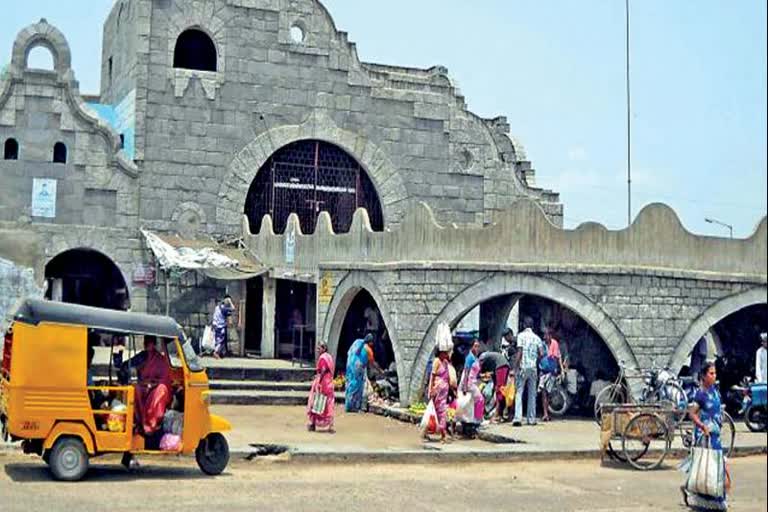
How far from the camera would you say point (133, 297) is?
24.2m

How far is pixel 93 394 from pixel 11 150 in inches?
538

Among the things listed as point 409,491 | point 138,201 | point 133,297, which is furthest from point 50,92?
point 409,491

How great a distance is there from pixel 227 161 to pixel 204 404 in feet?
47.3

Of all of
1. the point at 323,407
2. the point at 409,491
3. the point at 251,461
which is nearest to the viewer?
the point at 409,491

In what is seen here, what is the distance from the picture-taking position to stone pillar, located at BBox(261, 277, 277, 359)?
24.2 meters

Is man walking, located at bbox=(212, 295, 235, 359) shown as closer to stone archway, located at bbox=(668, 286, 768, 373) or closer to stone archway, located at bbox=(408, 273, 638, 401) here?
stone archway, located at bbox=(408, 273, 638, 401)

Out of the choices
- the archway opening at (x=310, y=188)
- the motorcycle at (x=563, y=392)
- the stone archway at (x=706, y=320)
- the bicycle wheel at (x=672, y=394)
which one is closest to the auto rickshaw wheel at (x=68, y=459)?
the bicycle wheel at (x=672, y=394)

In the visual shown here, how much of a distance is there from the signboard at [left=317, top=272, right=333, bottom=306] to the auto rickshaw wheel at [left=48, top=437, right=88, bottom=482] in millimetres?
10341

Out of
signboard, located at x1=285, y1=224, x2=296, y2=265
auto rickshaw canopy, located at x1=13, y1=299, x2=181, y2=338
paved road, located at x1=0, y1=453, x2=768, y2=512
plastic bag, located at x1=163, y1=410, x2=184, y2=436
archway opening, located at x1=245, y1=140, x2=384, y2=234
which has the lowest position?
paved road, located at x1=0, y1=453, x2=768, y2=512

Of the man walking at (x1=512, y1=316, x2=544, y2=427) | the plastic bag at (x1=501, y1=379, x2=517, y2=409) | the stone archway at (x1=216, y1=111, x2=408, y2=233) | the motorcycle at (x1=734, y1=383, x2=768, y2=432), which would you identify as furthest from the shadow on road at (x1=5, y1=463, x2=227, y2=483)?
the stone archway at (x1=216, y1=111, x2=408, y2=233)

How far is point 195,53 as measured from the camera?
1036 inches

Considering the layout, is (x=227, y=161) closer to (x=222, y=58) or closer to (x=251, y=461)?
(x=222, y=58)

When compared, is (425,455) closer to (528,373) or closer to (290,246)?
(528,373)

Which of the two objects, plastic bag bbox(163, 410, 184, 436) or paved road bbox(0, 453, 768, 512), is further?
plastic bag bbox(163, 410, 184, 436)
